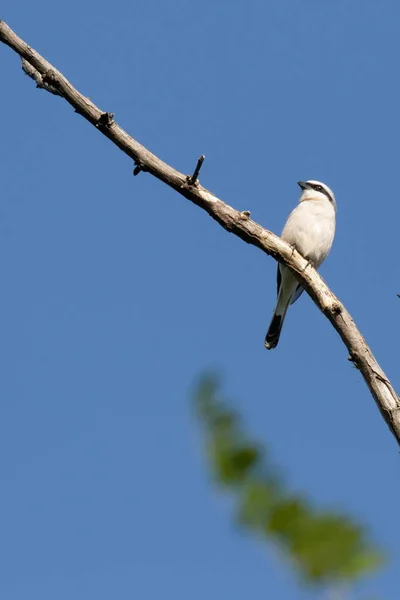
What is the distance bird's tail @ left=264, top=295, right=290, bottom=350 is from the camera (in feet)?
33.0

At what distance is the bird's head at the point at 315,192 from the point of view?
39.0 feet

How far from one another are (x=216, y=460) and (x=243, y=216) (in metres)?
5.69

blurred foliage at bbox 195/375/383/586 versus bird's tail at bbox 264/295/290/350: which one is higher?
bird's tail at bbox 264/295/290/350

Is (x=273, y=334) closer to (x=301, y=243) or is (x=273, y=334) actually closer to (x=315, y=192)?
(x=301, y=243)

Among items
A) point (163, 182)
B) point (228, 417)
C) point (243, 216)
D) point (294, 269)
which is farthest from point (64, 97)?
point (228, 417)

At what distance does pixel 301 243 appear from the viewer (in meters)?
9.81

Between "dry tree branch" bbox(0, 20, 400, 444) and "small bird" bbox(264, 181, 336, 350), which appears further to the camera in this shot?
"small bird" bbox(264, 181, 336, 350)

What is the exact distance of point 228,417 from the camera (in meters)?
0.90

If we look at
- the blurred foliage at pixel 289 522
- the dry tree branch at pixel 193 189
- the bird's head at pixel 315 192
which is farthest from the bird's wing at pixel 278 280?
the blurred foliage at pixel 289 522

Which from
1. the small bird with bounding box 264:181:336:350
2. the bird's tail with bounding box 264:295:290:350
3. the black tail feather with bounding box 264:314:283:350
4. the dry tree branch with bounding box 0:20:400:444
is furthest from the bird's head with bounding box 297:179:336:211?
the dry tree branch with bounding box 0:20:400:444

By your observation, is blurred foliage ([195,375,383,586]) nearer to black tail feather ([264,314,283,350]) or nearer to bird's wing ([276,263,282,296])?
black tail feather ([264,314,283,350])

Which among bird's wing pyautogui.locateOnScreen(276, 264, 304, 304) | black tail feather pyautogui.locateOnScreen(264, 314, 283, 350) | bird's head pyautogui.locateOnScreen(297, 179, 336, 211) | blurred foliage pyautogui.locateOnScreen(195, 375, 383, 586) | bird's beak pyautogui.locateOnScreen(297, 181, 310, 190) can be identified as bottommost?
blurred foliage pyautogui.locateOnScreen(195, 375, 383, 586)

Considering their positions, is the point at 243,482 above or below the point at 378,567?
above

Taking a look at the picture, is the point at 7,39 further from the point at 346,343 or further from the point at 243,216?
the point at 346,343
